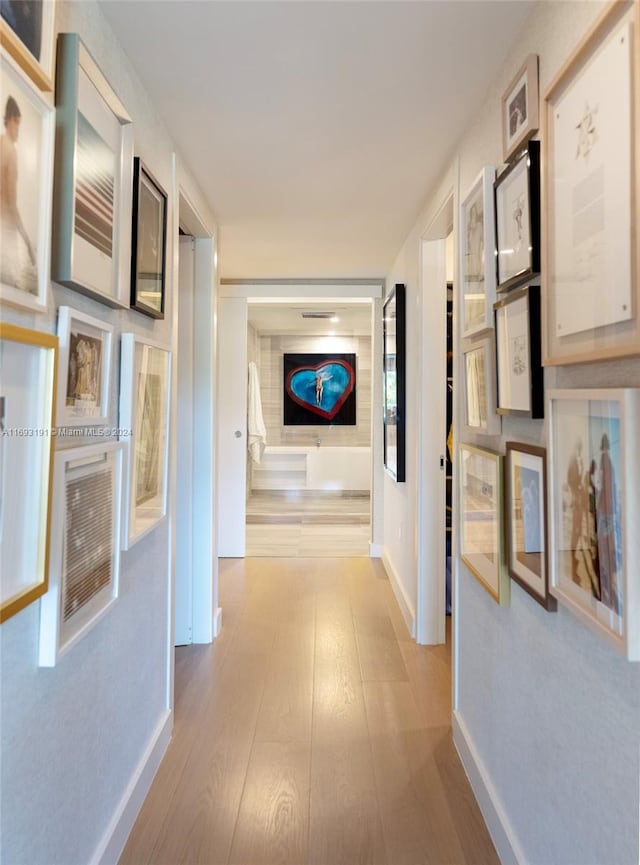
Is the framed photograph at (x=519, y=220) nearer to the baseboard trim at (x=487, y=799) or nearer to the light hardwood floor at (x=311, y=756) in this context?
the baseboard trim at (x=487, y=799)

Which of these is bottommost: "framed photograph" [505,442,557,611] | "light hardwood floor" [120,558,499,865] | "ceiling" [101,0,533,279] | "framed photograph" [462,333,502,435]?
"light hardwood floor" [120,558,499,865]

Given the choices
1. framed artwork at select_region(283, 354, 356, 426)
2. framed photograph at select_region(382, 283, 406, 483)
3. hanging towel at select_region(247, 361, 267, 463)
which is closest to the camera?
framed photograph at select_region(382, 283, 406, 483)

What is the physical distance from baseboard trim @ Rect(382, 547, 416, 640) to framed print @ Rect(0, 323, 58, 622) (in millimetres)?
2299

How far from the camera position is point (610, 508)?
890mm

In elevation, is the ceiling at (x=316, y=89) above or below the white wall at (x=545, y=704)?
above

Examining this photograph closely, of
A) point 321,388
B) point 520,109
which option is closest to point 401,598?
point 520,109

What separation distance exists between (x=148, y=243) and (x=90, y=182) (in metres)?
0.45

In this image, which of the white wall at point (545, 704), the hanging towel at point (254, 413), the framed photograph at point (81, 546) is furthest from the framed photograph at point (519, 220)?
the hanging towel at point (254, 413)

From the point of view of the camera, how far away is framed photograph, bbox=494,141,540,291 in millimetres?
1197

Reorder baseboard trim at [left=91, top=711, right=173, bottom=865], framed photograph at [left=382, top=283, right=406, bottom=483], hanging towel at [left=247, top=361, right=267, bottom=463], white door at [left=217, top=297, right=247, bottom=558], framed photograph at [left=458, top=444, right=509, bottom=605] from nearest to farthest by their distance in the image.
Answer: baseboard trim at [left=91, top=711, right=173, bottom=865] < framed photograph at [left=458, top=444, right=509, bottom=605] < framed photograph at [left=382, top=283, right=406, bottom=483] < white door at [left=217, top=297, right=247, bottom=558] < hanging towel at [left=247, top=361, right=267, bottom=463]

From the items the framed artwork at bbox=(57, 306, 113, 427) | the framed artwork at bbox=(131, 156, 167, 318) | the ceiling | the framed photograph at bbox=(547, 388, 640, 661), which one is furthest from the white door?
the framed photograph at bbox=(547, 388, 640, 661)

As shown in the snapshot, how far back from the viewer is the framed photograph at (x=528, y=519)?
1.17m

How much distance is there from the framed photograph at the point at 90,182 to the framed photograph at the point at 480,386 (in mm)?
1080

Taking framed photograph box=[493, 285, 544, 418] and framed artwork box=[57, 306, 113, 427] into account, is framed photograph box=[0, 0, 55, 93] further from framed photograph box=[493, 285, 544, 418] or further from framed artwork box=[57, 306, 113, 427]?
framed photograph box=[493, 285, 544, 418]
